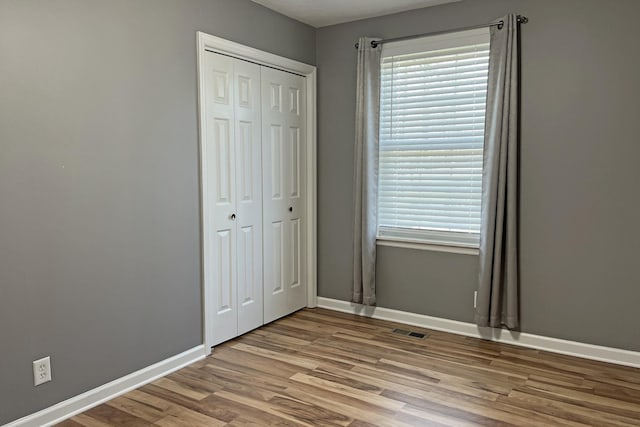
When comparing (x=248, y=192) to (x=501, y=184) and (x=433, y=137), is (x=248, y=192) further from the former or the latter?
(x=501, y=184)

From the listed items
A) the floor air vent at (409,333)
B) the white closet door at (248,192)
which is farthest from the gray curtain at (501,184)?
the white closet door at (248,192)

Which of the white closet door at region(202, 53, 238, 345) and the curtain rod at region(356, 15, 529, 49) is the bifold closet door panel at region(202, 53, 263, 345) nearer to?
the white closet door at region(202, 53, 238, 345)

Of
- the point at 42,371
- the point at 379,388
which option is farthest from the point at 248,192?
the point at 42,371

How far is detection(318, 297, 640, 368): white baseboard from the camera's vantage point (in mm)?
3361

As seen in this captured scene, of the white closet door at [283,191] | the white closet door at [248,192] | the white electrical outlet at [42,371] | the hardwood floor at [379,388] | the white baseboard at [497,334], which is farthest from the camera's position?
the white closet door at [283,191]

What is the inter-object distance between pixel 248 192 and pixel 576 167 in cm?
230

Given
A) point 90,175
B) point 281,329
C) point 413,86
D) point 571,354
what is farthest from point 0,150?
point 571,354

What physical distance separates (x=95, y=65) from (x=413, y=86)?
91.7 inches

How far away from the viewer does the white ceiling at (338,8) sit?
12.4 feet

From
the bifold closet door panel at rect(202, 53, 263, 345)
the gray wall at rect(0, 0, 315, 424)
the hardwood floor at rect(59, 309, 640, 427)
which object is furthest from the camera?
the bifold closet door panel at rect(202, 53, 263, 345)

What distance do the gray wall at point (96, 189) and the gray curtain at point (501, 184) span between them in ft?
6.25

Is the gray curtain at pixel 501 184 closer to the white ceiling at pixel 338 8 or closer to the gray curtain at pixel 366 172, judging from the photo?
the white ceiling at pixel 338 8

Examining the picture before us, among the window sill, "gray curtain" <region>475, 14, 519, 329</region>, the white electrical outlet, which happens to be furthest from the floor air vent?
the white electrical outlet

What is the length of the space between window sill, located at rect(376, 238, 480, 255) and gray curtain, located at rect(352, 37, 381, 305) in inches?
4.6
